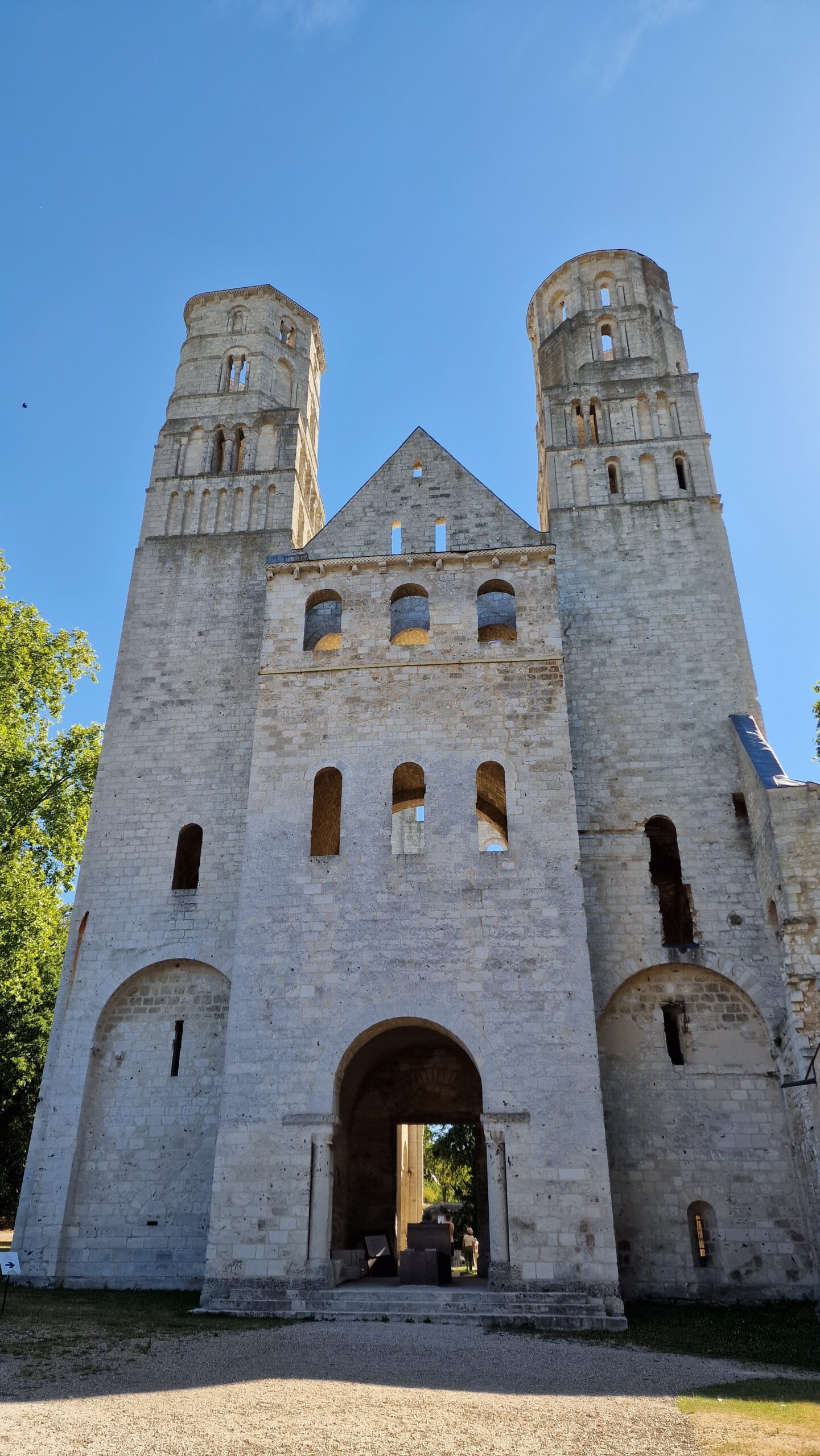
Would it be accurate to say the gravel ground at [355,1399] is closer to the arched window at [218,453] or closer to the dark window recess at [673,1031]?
the dark window recess at [673,1031]

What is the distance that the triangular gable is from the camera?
20609 millimetres

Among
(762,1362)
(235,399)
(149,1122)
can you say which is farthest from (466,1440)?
(235,399)

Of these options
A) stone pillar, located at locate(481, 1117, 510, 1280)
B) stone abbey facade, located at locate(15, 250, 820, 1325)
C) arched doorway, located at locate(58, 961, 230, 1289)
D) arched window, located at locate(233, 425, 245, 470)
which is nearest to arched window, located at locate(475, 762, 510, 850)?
stone abbey facade, located at locate(15, 250, 820, 1325)

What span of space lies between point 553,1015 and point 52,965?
53.1 feet

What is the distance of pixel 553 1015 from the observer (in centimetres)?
1488

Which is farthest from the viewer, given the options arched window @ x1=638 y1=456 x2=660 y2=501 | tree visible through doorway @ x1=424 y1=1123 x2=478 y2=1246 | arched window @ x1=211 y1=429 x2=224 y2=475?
tree visible through doorway @ x1=424 y1=1123 x2=478 y2=1246

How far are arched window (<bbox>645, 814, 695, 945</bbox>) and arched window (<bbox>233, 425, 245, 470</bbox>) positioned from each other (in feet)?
46.9

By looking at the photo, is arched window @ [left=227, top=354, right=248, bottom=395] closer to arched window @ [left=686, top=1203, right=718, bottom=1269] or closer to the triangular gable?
the triangular gable

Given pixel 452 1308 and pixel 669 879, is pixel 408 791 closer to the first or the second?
pixel 669 879

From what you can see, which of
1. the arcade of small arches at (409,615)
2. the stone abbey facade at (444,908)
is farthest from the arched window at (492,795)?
the arcade of small arches at (409,615)

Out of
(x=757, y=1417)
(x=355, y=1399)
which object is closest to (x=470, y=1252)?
(x=355, y=1399)

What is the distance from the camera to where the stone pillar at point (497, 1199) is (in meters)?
13.5

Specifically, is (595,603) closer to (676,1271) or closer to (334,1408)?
(676,1271)

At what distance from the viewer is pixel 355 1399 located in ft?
28.4
